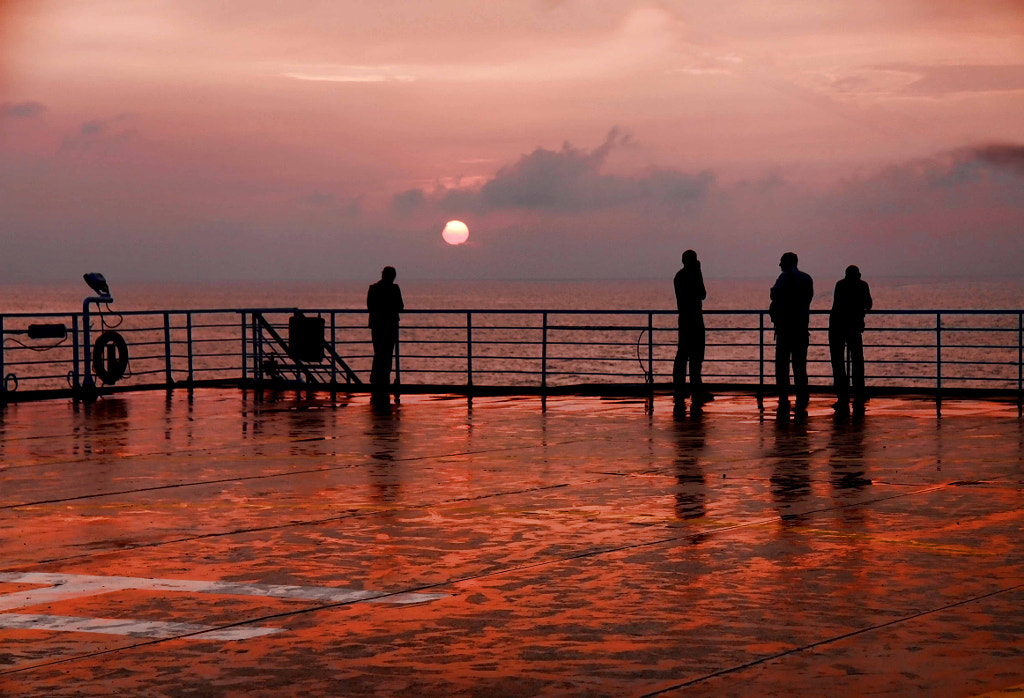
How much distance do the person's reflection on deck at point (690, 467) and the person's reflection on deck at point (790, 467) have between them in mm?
568

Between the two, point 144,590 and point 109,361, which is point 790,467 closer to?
point 144,590

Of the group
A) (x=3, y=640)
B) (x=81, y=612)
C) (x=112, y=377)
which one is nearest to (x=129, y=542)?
(x=81, y=612)

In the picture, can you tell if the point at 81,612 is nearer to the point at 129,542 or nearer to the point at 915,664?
the point at 129,542

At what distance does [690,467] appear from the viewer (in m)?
13.4

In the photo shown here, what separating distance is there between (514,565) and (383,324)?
44.8 feet

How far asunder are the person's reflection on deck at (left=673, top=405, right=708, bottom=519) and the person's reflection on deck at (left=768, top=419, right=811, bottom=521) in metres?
0.57

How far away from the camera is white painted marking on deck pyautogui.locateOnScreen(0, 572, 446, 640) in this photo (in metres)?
6.91

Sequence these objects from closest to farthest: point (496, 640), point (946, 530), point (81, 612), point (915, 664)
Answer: point (915, 664) < point (496, 640) < point (81, 612) < point (946, 530)

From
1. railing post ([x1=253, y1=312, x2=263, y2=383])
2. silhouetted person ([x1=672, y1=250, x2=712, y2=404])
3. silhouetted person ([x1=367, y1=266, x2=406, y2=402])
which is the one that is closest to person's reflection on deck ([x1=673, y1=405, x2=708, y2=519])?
silhouetted person ([x1=672, y1=250, x2=712, y2=404])

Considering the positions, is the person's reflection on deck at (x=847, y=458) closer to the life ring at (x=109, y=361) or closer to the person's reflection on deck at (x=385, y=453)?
the person's reflection on deck at (x=385, y=453)

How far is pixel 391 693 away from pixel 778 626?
2002mm

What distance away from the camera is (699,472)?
13016mm

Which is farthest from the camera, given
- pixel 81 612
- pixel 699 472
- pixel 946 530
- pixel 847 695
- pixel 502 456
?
pixel 502 456

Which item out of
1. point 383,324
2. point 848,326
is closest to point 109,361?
point 383,324
